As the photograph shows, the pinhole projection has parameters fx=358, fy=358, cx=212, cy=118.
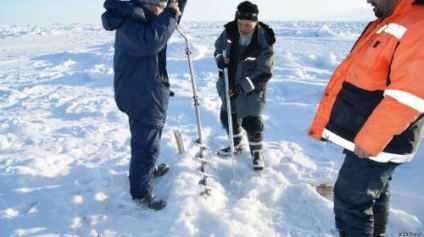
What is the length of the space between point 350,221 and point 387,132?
2.75 feet

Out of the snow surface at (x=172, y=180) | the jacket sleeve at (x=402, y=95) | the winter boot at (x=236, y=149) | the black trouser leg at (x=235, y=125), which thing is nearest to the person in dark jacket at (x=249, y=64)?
the black trouser leg at (x=235, y=125)

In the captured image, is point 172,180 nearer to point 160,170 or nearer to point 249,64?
point 160,170

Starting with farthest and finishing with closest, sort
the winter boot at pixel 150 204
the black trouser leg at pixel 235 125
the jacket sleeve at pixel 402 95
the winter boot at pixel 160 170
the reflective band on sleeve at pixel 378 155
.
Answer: the black trouser leg at pixel 235 125 < the winter boot at pixel 160 170 < the winter boot at pixel 150 204 < the reflective band on sleeve at pixel 378 155 < the jacket sleeve at pixel 402 95

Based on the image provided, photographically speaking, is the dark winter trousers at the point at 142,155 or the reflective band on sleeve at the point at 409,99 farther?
the dark winter trousers at the point at 142,155

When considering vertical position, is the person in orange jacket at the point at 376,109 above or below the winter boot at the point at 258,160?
above

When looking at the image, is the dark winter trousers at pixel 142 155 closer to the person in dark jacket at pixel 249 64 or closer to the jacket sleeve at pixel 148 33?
the jacket sleeve at pixel 148 33

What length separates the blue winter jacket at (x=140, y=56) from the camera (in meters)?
2.85

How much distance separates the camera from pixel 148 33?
2.83 m

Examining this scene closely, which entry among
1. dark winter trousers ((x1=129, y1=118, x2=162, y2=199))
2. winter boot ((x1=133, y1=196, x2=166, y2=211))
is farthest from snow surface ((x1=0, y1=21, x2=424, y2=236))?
dark winter trousers ((x1=129, y1=118, x2=162, y2=199))

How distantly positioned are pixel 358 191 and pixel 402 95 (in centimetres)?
78

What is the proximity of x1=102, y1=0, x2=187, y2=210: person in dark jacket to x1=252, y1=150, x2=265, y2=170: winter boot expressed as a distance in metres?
1.30

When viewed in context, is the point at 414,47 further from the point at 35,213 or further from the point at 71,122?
the point at 71,122

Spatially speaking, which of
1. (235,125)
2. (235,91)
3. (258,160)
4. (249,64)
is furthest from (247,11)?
(258,160)

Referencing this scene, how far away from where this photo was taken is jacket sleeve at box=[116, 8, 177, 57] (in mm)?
2836
